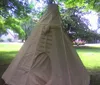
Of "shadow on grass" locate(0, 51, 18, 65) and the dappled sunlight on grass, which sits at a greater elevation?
"shadow on grass" locate(0, 51, 18, 65)

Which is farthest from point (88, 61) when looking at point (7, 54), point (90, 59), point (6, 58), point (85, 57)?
point (7, 54)

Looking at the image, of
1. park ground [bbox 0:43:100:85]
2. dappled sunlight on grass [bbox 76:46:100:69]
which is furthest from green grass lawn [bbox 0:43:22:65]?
dappled sunlight on grass [bbox 76:46:100:69]

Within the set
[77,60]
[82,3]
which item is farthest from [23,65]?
[82,3]

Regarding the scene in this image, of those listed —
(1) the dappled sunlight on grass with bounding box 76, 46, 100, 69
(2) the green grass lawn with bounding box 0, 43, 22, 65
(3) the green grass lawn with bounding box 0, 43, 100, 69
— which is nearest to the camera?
(1) the dappled sunlight on grass with bounding box 76, 46, 100, 69

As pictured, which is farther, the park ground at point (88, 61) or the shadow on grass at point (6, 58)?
the shadow on grass at point (6, 58)

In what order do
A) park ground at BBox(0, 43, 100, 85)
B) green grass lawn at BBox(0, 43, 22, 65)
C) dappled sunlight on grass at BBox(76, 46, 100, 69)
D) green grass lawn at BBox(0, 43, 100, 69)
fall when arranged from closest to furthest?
1. park ground at BBox(0, 43, 100, 85)
2. dappled sunlight on grass at BBox(76, 46, 100, 69)
3. green grass lawn at BBox(0, 43, 100, 69)
4. green grass lawn at BBox(0, 43, 22, 65)

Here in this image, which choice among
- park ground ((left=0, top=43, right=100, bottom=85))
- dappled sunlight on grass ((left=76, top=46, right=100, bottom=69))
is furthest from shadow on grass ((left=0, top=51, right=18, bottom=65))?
dappled sunlight on grass ((left=76, top=46, right=100, bottom=69))

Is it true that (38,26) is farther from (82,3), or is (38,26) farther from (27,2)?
(27,2)

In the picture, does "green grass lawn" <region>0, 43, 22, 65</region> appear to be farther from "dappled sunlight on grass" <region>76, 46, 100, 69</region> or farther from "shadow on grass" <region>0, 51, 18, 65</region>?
"dappled sunlight on grass" <region>76, 46, 100, 69</region>

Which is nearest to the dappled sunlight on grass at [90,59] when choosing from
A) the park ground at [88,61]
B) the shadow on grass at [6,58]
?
the park ground at [88,61]

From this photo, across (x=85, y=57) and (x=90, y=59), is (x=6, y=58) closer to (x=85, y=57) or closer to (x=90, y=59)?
(x=90, y=59)

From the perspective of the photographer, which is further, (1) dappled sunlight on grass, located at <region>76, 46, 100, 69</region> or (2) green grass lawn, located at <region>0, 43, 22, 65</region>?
(2) green grass lawn, located at <region>0, 43, 22, 65</region>

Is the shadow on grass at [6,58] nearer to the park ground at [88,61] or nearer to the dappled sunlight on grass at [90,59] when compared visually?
the park ground at [88,61]

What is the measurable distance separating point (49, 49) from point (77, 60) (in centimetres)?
129
